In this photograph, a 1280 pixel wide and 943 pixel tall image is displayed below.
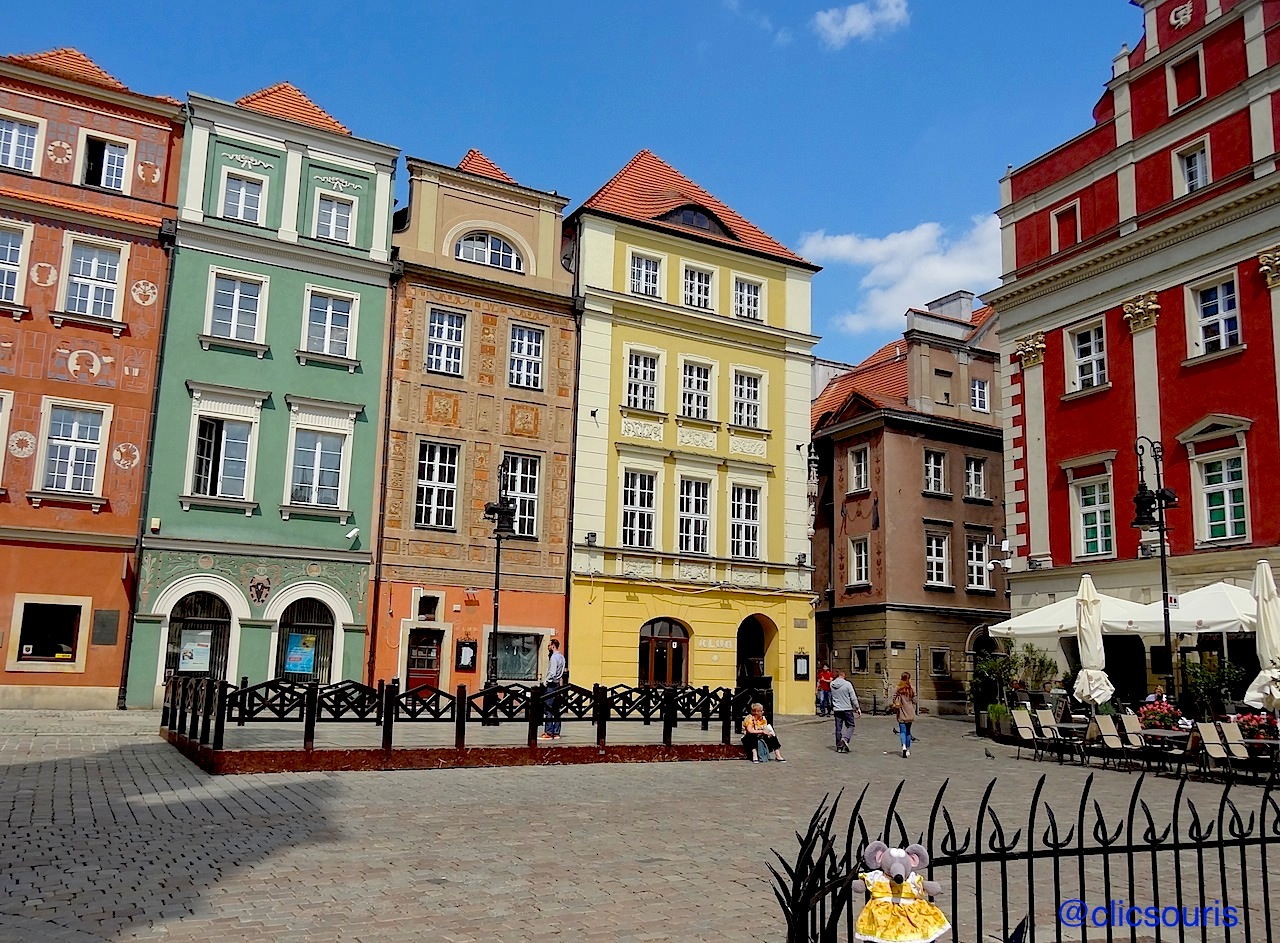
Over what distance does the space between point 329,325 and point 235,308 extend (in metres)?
2.30

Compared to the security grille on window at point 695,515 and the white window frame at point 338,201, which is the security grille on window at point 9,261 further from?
the security grille on window at point 695,515

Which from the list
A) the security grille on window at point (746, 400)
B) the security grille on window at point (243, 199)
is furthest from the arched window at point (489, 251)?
the security grille on window at point (746, 400)

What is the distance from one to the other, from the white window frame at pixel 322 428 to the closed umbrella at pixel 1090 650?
17177 mm

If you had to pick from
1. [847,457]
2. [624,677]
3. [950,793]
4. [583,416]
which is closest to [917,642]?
[847,457]

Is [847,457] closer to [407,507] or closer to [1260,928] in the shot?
[407,507]

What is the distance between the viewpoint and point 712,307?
3316 cm

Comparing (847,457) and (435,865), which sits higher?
(847,457)

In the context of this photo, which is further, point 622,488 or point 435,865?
point 622,488

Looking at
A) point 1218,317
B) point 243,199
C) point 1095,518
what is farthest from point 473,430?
point 1218,317

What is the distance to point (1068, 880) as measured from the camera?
857 centimetres

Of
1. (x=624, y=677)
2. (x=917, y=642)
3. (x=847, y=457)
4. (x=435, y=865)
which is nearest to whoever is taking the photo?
(x=435, y=865)

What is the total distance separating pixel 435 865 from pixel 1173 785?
12898 mm

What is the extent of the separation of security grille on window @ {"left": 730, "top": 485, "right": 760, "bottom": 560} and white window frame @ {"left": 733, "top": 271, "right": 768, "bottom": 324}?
5.52m

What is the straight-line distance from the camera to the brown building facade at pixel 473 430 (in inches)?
1073
